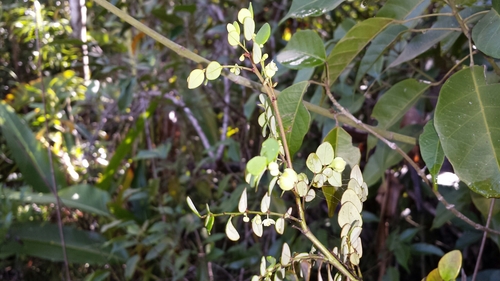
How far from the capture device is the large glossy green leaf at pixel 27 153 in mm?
1721

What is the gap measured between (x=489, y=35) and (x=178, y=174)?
1.19 m

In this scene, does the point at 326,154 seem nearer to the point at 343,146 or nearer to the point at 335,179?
the point at 335,179

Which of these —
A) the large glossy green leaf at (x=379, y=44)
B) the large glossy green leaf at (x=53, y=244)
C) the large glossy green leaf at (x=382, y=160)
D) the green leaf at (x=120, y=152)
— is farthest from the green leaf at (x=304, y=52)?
the green leaf at (x=120, y=152)

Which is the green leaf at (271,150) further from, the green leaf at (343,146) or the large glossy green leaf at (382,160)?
the large glossy green leaf at (382,160)

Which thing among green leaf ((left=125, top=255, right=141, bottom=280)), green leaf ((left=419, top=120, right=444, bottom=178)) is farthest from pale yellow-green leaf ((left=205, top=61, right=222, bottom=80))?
green leaf ((left=125, top=255, right=141, bottom=280))

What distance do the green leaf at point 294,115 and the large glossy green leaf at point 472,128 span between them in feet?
0.43

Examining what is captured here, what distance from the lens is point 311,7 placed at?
1.74 feet

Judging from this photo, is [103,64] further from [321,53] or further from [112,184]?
[321,53]

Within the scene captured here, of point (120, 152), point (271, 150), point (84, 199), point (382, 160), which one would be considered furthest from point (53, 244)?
point (271, 150)

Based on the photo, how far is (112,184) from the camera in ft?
5.90

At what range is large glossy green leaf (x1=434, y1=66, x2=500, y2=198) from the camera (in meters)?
0.40

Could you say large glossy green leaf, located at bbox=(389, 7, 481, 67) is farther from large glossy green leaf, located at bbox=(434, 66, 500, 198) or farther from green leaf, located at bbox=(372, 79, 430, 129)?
large glossy green leaf, located at bbox=(434, 66, 500, 198)

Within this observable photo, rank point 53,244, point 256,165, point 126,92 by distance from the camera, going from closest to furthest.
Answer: point 256,165
point 126,92
point 53,244

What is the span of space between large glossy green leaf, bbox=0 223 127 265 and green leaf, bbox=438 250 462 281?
4.31ft
